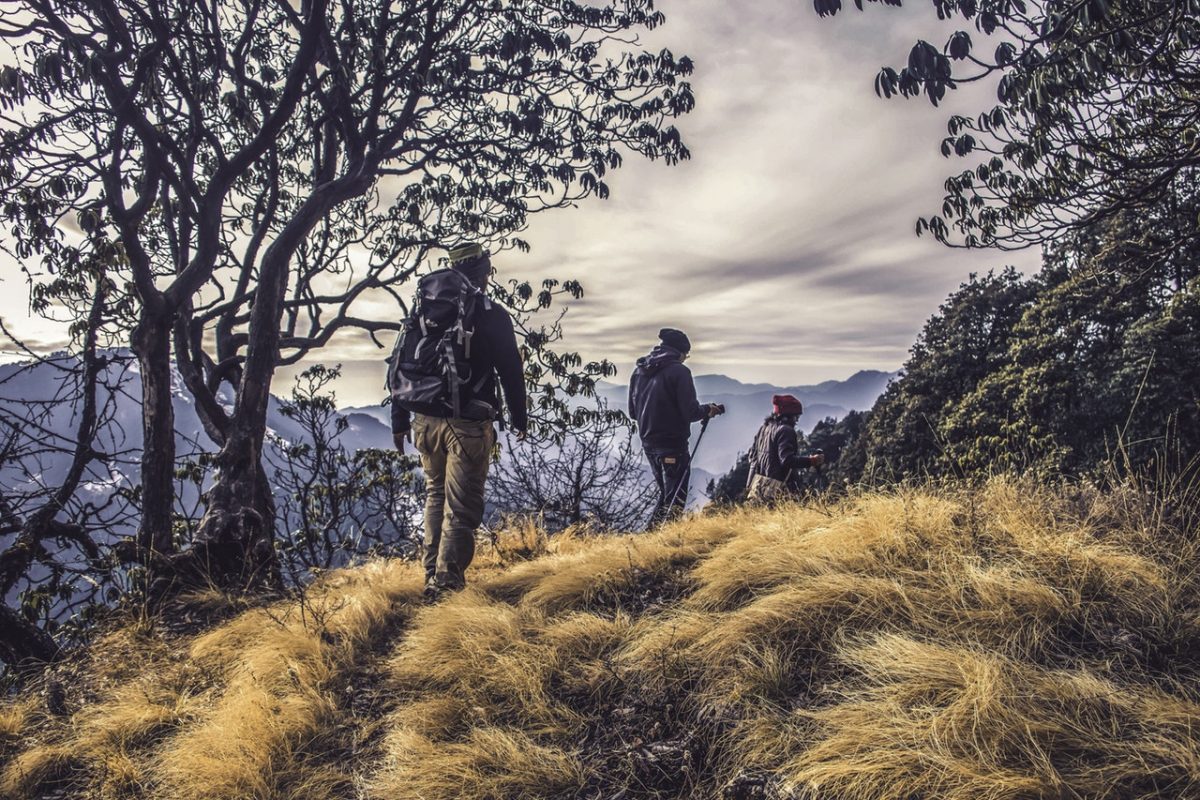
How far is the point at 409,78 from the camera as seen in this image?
Answer: 21.6ft

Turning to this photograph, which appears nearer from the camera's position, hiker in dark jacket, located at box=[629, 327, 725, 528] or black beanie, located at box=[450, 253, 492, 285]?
black beanie, located at box=[450, 253, 492, 285]

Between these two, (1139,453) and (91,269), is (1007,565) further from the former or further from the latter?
(1139,453)

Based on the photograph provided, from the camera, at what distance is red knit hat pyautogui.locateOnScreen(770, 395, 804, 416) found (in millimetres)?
6891

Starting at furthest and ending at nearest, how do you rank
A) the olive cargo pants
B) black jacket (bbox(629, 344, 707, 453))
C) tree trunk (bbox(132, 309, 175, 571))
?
1. black jacket (bbox(629, 344, 707, 453))
2. tree trunk (bbox(132, 309, 175, 571))
3. the olive cargo pants

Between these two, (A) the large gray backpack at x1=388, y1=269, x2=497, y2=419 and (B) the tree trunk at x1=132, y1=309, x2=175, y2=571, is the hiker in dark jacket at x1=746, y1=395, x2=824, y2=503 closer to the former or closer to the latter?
(A) the large gray backpack at x1=388, y1=269, x2=497, y2=419

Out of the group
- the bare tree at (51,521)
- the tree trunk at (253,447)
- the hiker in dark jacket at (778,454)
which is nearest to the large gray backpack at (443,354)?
the tree trunk at (253,447)

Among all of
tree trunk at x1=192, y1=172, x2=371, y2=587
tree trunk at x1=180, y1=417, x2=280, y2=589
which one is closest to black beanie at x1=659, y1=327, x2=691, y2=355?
tree trunk at x1=192, y1=172, x2=371, y2=587

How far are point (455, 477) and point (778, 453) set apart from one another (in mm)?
4227

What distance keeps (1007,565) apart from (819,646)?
1.11m

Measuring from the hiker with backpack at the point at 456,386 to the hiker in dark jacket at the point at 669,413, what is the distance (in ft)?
8.82

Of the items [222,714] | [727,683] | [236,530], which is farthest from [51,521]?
[727,683]

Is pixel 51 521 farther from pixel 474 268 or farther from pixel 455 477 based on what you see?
pixel 474 268

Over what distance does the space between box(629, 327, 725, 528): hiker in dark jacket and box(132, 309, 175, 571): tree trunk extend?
4.51 metres

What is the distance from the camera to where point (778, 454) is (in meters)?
6.89
